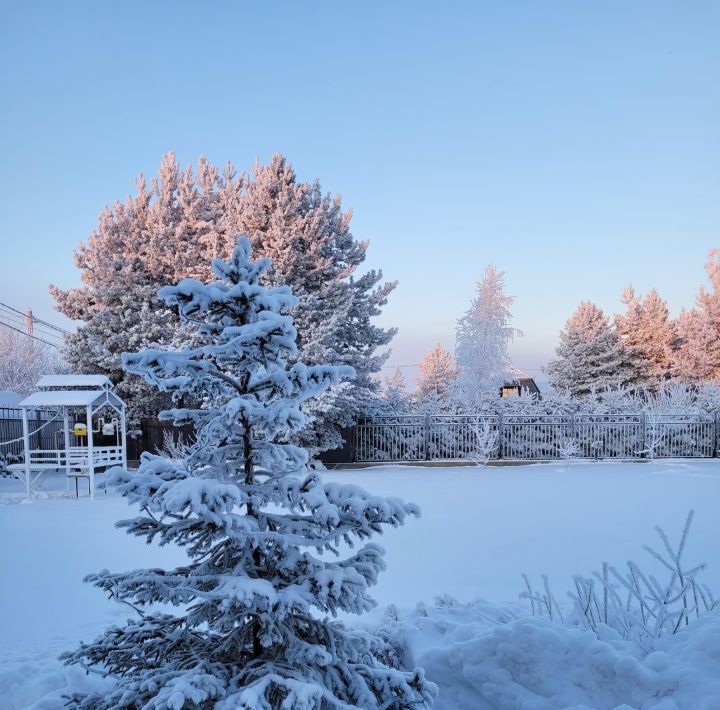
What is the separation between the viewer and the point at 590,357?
99.1ft

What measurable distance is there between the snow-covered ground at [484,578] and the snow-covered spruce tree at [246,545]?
0.80 meters

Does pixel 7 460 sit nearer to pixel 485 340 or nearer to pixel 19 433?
pixel 19 433

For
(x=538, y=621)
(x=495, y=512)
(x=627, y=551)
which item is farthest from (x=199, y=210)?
(x=538, y=621)

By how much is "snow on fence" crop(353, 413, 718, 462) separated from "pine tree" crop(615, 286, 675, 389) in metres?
14.8

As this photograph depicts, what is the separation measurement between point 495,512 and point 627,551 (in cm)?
274

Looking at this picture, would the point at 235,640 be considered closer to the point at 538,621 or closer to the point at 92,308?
the point at 538,621

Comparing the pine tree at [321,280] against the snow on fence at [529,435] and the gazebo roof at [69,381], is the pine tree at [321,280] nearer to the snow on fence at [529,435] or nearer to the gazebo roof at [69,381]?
the snow on fence at [529,435]

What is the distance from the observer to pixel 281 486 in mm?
2283

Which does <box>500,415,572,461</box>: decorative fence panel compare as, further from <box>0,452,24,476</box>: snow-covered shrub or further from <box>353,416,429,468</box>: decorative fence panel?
<box>0,452,24,476</box>: snow-covered shrub

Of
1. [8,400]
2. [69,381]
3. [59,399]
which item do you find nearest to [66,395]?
[59,399]

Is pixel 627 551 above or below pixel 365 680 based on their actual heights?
below

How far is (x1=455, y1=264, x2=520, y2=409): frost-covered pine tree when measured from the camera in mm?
21531

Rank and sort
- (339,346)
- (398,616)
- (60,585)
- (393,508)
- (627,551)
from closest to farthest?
(393,508) < (398,616) < (60,585) < (627,551) < (339,346)

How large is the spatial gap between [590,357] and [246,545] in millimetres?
31006
